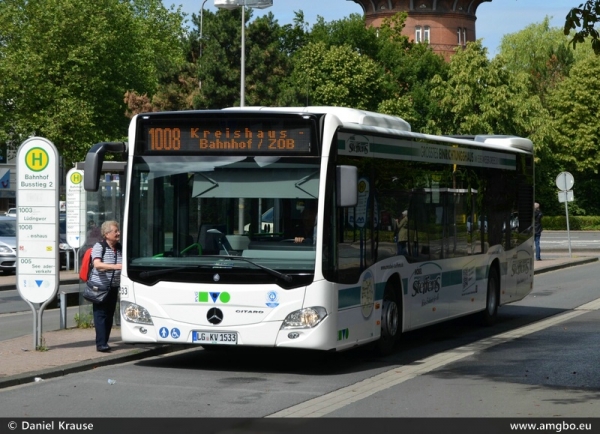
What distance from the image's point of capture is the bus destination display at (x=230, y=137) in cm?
1218

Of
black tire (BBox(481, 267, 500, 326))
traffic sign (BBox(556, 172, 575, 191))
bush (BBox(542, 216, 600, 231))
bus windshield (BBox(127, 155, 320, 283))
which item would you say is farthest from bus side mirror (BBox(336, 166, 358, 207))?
bush (BBox(542, 216, 600, 231))

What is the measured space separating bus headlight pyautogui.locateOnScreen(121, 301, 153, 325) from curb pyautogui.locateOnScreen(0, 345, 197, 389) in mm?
692

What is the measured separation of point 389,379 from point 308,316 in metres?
1.03

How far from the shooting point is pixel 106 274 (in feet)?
45.7

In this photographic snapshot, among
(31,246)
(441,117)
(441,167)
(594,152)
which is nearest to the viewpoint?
(31,246)

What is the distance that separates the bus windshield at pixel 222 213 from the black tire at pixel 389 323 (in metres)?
2.05

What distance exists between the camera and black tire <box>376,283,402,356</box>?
1370 centimetres

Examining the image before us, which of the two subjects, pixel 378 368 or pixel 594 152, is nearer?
pixel 378 368

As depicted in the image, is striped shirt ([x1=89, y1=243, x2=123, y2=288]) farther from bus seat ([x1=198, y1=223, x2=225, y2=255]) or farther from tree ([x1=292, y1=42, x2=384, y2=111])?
tree ([x1=292, y1=42, x2=384, y2=111])

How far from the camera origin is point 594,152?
262ft

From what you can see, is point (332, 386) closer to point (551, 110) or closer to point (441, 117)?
point (441, 117)

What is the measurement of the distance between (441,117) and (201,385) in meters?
63.4

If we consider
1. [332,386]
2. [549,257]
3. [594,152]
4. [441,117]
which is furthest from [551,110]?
[332,386]

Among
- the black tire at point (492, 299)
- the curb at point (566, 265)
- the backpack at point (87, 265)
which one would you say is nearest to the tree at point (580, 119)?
the curb at point (566, 265)
